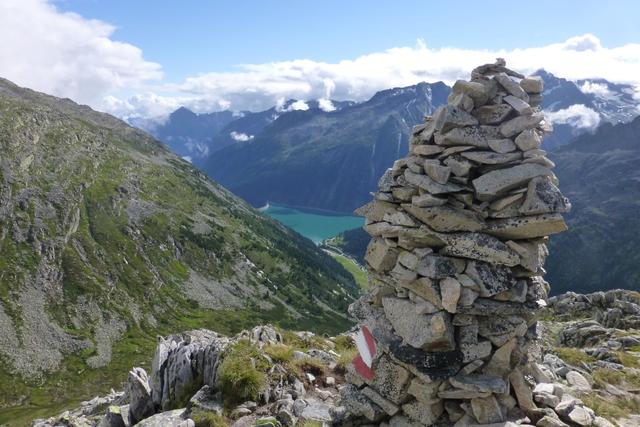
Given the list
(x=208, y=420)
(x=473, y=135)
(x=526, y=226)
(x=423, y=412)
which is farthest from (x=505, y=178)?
(x=208, y=420)

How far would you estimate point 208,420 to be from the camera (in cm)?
1572

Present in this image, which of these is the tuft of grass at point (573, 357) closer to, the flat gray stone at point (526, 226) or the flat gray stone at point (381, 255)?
the flat gray stone at point (526, 226)

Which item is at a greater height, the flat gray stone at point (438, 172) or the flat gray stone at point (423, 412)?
the flat gray stone at point (438, 172)

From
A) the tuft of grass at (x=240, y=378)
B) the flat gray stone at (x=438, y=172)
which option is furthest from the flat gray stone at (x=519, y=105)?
the tuft of grass at (x=240, y=378)

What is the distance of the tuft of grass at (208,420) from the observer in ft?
50.8

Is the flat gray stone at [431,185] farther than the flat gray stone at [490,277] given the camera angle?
Yes

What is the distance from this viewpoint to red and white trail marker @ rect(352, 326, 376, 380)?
1483 centimetres

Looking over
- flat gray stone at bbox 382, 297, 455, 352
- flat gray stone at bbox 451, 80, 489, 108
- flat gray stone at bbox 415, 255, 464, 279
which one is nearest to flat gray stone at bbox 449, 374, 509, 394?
flat gray stone at bbox 382, 297, 455, 352

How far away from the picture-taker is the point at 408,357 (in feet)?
44.3

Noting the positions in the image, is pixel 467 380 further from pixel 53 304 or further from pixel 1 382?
pixel 53 304

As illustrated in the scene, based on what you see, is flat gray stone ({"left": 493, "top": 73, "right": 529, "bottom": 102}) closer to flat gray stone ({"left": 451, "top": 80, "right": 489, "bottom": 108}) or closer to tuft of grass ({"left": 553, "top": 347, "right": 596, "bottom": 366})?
flat gray stone ({"left": 451, "top": 80, "right": 489, "bottom": 108})

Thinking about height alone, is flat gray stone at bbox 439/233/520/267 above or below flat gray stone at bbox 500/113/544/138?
below

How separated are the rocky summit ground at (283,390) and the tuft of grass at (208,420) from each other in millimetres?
31

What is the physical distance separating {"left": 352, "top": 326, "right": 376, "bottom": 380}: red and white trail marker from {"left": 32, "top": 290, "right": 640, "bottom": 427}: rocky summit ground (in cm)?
28
